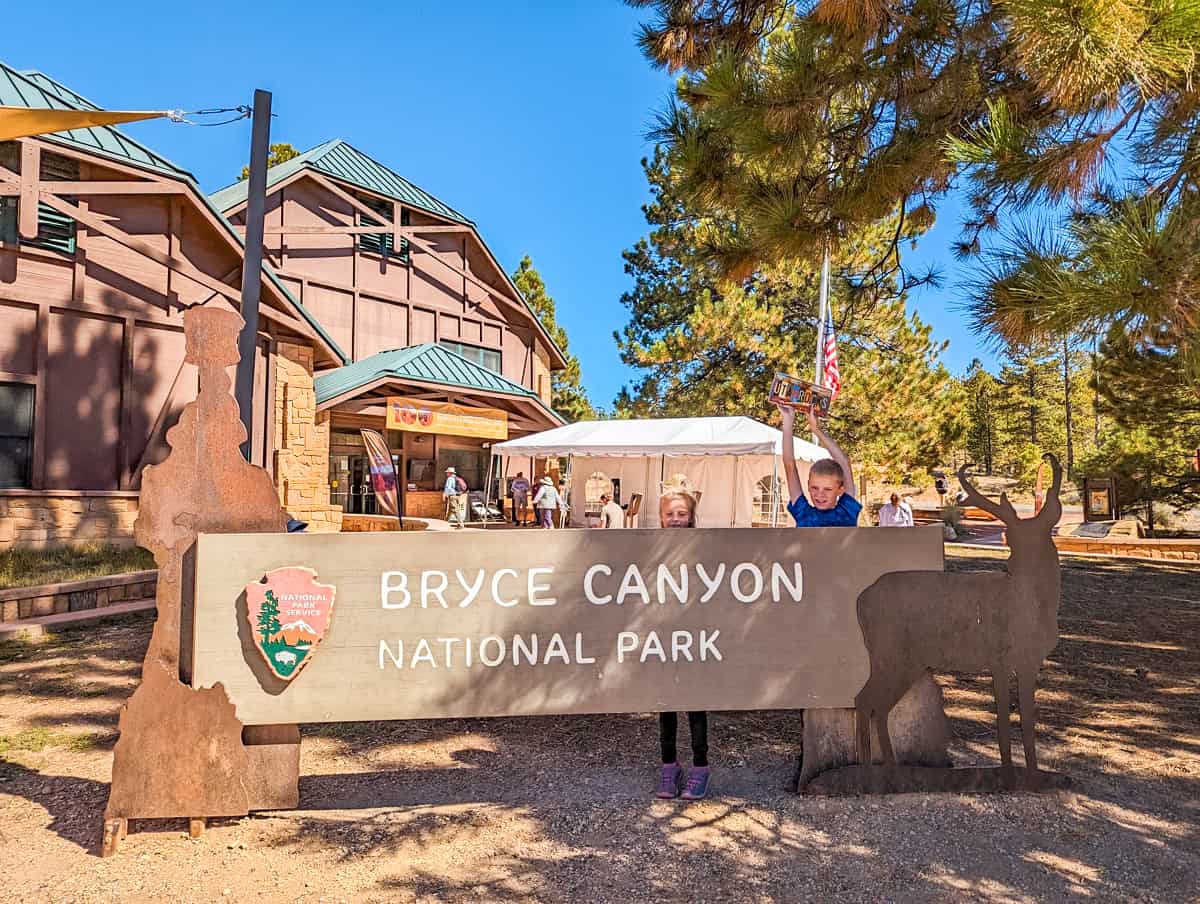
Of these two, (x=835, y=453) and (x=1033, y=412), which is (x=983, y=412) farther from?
(x=835, y=453)

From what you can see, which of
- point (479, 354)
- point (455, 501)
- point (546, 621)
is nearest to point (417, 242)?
point (479, 354)

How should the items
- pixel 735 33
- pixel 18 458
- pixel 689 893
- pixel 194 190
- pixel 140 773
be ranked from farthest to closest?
pixel 194 190 < pixel 18 458 < pixel 735 33 < pixel 140 773 < pixel 689 893

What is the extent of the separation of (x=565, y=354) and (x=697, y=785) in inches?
1298

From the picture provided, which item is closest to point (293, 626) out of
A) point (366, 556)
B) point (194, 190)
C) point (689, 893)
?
point (366, 556)

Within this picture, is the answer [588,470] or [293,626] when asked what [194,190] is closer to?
[588,470]

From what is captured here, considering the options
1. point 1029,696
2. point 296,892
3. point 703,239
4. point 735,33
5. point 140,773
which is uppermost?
point 735,33

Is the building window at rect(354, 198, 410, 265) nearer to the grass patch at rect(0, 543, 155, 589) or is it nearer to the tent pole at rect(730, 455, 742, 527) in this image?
the tent pole at rect(730, 455, 742, 527)

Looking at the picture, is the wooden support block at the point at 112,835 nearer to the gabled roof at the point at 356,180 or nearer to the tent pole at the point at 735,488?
the tent pole at the point at 735,488

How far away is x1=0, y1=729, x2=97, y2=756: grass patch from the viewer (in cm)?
465

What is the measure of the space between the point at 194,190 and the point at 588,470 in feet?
34.4

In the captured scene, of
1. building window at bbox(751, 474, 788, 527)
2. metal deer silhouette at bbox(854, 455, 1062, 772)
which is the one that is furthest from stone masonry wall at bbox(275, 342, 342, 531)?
metal deer silhouette at bbox(854, 455, 1062, 772)

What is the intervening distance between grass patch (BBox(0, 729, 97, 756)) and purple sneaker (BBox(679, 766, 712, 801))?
354 cm

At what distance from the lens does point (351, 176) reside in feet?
68.0

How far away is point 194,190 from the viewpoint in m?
13.2
